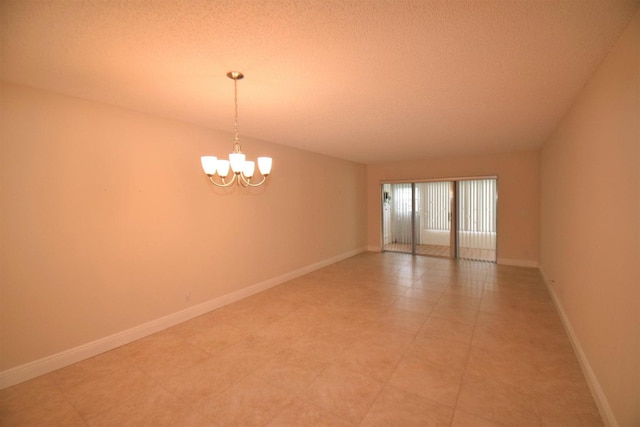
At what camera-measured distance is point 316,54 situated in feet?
6.17

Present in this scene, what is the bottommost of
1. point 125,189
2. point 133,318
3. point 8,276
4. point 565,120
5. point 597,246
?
point 133,318

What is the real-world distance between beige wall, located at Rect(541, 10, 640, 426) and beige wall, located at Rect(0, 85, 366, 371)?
153 inches

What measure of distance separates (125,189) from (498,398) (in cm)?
390

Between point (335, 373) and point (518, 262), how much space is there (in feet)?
18.1

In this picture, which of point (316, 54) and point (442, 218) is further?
point (442, 218)

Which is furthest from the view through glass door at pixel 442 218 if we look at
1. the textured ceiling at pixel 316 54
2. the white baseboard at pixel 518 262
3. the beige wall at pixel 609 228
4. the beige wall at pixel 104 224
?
the beige wall at pixel 104 224

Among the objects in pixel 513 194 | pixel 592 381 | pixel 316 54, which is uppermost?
pixel 316 54

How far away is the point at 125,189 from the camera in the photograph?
9.48 ft

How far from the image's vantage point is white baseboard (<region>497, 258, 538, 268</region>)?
5754 millimetres

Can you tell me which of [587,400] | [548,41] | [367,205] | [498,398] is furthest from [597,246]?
[367,205]

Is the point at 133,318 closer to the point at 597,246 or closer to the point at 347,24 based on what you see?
the point at 347,24

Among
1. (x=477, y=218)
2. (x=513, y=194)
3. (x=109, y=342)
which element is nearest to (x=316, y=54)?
(x=109, y=342)

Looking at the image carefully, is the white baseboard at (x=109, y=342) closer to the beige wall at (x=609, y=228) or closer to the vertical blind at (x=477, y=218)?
the beige wall at (x=609, y=228)

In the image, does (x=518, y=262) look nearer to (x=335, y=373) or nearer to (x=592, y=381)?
(x=592, y=381)
